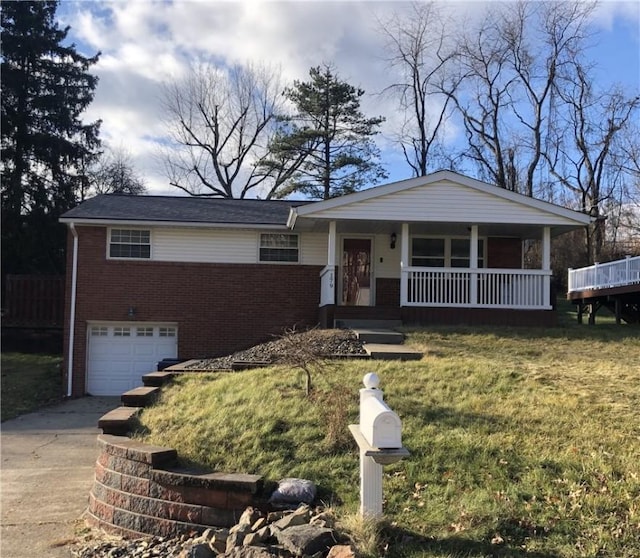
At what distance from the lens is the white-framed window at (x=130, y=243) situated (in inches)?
626

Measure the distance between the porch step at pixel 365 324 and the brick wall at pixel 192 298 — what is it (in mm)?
2182

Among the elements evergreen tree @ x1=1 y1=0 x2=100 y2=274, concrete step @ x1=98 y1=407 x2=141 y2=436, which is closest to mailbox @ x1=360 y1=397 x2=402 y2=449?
concrete step @ x1=98 y1=407 x2=141 y2=436

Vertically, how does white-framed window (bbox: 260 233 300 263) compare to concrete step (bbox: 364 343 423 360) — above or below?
above

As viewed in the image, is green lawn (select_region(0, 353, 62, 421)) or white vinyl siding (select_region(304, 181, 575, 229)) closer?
green lawn (select_region(0, 353, 62, 421))

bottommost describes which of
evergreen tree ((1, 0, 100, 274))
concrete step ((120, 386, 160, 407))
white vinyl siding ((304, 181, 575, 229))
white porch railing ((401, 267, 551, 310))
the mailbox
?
concrete step ((120, 386, 160, 407))

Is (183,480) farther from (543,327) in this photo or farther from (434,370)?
(543,327)

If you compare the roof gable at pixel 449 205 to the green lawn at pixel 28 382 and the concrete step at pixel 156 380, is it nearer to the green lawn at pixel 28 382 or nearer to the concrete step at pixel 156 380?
the concrete step at pixel 156 380

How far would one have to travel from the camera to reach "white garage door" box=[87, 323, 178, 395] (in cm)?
1566

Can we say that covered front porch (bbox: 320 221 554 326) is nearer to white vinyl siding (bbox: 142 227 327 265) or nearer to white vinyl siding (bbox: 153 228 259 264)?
white vinyl siding (bbox: 142 227 327 265)

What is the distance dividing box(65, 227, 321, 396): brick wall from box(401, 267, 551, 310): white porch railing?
3.10 metres

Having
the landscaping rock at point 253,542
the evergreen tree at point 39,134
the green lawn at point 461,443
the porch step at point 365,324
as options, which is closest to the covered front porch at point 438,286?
the porch step at point 365,324

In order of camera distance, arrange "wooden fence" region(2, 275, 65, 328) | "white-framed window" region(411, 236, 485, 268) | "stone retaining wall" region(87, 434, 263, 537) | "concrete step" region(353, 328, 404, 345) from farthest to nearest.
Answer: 1. "wooden fence" region(2, 275, 65, 328)
2. "white-framed window" region(411, 236, 485, 268)
3. "concrete step" region(353, 328, 404, 345)
4. "stone retaining wall" region(87, 434, 263, 537)

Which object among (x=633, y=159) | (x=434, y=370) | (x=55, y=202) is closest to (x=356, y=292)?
(x=434, y=370)

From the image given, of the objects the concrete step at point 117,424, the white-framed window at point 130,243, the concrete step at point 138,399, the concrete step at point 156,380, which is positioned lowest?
the concrete step at point 117,424
